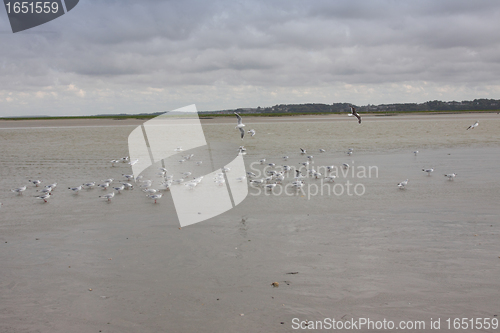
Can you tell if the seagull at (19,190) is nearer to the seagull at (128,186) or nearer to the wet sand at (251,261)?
the wet sand at (251,261)

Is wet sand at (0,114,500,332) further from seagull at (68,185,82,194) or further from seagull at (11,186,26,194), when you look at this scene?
seagull at (68,185,82,194)

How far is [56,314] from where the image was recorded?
527cm

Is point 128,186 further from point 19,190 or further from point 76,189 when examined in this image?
point 19,190

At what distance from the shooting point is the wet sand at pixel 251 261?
17.1ft

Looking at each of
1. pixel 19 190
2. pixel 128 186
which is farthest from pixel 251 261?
pixel 19 190

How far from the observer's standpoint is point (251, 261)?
6.79 meters

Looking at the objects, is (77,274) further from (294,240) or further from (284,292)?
(294,240)

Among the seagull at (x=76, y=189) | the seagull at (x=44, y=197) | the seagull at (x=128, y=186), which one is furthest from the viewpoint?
the seagull at (x=128, y=186)

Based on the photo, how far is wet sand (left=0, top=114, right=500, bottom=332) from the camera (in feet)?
17.1

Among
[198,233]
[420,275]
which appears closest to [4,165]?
[198,233]

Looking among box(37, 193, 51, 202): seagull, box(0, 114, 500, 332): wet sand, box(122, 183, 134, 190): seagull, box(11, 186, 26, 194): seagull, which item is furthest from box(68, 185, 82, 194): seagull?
box(11, 186, 26, 194): seagull

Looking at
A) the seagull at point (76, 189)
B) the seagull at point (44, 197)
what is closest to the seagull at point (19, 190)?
the seagull at point (44, 197)

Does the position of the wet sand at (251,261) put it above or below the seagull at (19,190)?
below

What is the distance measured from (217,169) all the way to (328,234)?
1003cm
